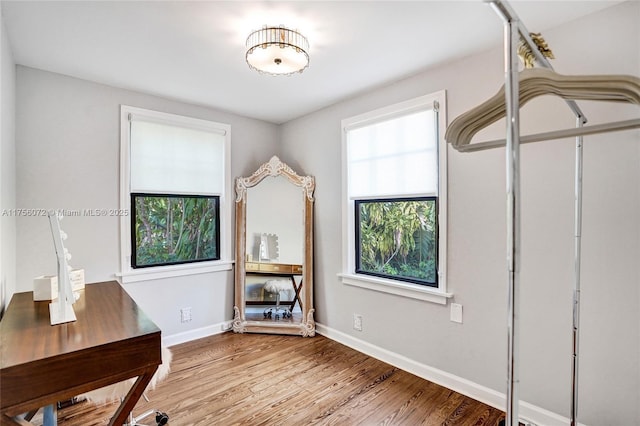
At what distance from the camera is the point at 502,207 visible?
2078 mm

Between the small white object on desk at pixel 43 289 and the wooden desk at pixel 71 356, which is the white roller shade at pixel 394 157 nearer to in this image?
the wooden desk at pixel 71 356

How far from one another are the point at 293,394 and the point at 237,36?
8.21ft

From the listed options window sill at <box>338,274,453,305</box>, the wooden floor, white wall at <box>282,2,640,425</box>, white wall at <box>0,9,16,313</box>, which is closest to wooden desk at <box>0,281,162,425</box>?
white wall at <box>0,9,16,313</box>

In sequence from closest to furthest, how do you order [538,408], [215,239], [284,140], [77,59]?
[538,408]
[77,59]
[215,239]
[284,140]

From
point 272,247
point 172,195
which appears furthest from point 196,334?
point 172,195

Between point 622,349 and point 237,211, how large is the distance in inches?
128

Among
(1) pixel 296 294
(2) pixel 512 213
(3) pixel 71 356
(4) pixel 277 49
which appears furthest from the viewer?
(1) pixel 296 294

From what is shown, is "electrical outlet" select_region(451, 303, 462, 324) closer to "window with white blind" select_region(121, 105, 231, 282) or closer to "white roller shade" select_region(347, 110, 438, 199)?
"white roller shade" select_region(347, 110, 438, 199)

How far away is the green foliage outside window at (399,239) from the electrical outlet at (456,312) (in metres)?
0.24

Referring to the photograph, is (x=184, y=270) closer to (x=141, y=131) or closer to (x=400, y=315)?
(x=141, y=131)

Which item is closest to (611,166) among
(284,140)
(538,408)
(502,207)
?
(502,207)

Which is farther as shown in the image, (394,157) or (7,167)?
(394,157)

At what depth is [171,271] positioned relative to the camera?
123 inches

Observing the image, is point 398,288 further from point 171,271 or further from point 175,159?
point 175,159
